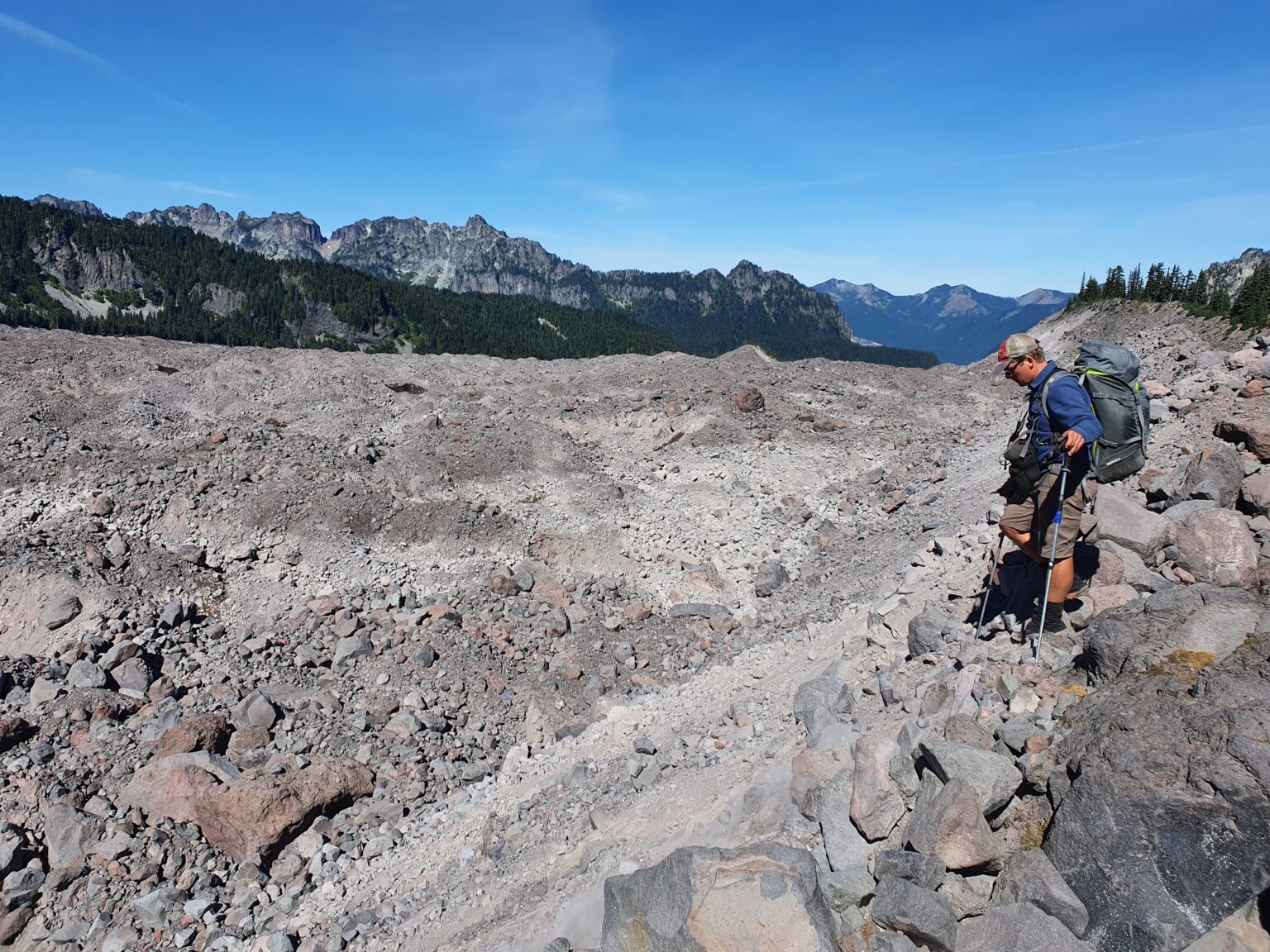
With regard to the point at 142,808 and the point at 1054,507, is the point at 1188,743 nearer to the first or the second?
the point at 1054,507

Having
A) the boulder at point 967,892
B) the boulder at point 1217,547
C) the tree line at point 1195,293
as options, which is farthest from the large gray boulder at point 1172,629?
the tree line at point 1195,293

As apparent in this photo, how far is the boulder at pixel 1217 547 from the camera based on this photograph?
6.45m

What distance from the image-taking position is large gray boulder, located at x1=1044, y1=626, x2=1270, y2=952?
353 cm

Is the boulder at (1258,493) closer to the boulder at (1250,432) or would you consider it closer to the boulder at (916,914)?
the boulder at (1250,432)

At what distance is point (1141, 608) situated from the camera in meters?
5.40

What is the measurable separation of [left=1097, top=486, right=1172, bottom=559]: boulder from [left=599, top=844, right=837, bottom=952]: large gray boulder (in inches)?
202

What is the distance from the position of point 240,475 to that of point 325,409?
18.0ft

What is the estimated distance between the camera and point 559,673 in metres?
11.1

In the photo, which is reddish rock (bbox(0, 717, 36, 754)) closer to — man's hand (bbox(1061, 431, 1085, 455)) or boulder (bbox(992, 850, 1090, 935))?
boulder (bbox(992, 850, 1090, 935))

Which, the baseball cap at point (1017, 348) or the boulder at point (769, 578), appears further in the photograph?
the boulder at point (769, 578)

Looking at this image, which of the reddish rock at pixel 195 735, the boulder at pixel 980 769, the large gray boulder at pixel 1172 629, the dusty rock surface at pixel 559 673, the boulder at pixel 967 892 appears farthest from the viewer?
the reddish rock at pixel 195 735

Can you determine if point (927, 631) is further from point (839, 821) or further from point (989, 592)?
point (839, 821)

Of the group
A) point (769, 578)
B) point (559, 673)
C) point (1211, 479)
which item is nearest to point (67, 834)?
point (559, 673)

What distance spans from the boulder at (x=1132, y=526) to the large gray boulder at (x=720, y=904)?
513 cm
